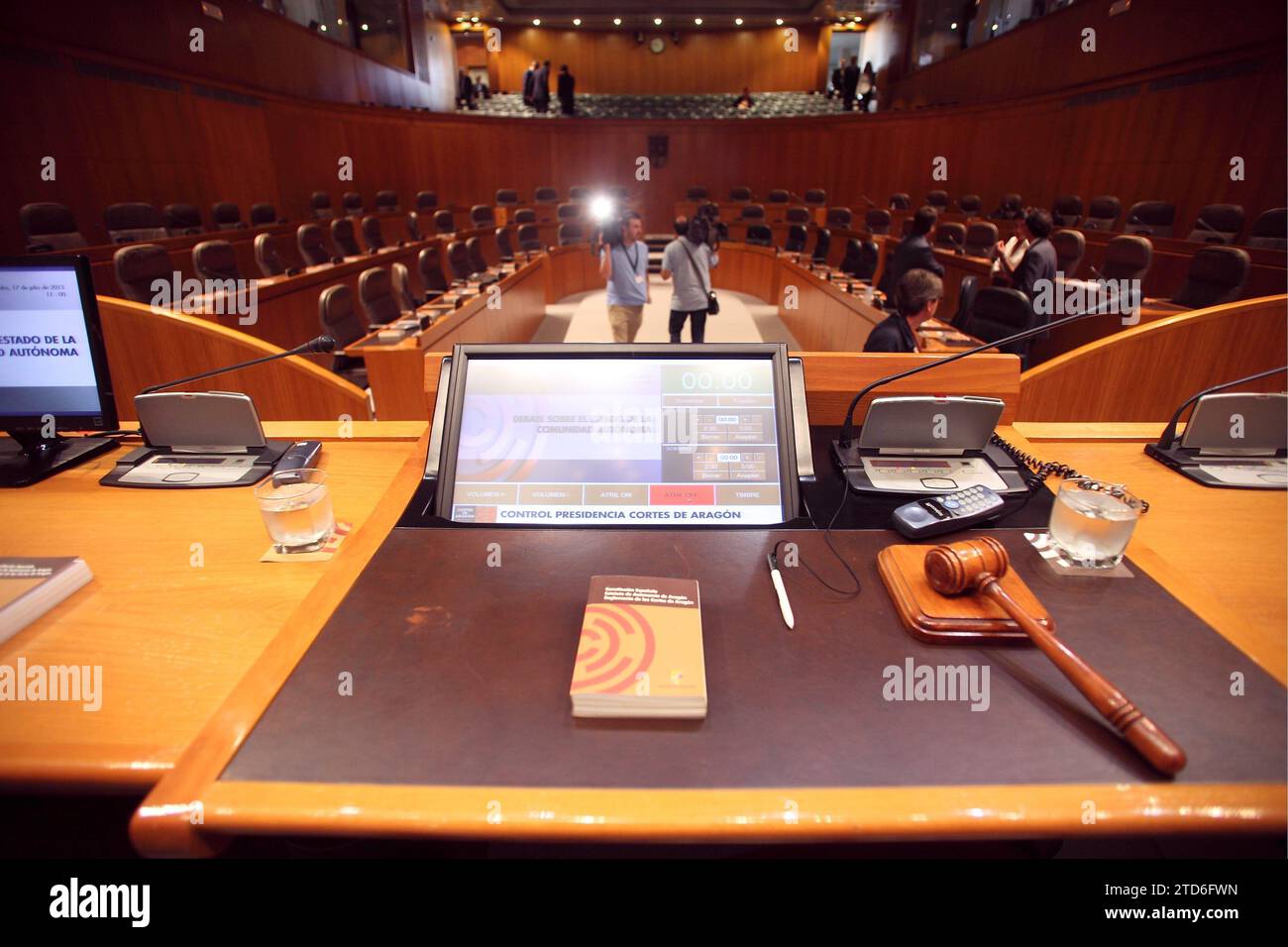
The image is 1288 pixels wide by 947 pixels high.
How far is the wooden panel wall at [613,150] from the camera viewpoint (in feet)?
18.9

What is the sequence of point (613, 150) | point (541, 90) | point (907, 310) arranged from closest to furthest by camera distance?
point (907, 310)
point (613, 150)
point (541, 90)

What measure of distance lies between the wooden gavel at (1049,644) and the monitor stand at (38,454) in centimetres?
176

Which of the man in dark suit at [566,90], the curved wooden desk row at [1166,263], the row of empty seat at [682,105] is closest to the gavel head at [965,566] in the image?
the curved wooden desk row at [1166,263]

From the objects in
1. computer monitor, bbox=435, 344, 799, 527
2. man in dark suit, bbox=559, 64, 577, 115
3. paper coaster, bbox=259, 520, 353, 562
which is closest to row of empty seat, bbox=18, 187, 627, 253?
man in dark suit, bbox=559, 64, 577, 115

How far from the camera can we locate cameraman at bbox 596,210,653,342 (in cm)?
469

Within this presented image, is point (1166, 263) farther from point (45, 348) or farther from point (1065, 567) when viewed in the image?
point (45, 348)

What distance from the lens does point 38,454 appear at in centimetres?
140

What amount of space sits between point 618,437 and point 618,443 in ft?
0.04

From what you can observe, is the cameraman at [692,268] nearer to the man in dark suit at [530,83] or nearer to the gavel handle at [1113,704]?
the gavel handle at [1113,704]

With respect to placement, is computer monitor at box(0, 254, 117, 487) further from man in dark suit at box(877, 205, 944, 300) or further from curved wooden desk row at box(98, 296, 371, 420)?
man in dark suit at box(877, 205, 944, 300)

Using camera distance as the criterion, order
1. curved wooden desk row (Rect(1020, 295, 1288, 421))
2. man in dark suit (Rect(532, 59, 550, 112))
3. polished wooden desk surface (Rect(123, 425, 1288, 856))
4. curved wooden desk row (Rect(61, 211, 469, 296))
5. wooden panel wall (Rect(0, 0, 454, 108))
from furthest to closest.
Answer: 1. man in dark suit (Rect(532, 59, 550, 112))
2. wooden panel wall (Rect(0, 0, 454, 108))
3. curved wooden desk row (Rect(61, 211, 469, 296))
4. curved wooden desk row (Rect(1020, 295, 1288, 421))
5. polished wooden desk surface (Rect(123, 425, 1288, 856))

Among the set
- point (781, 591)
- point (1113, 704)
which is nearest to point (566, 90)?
point (781, 591)

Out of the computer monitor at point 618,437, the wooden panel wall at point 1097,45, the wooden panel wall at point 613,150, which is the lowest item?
the computer monitor at point 618,437

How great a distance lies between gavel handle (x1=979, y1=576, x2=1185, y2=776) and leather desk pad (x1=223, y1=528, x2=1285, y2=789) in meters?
0.02
